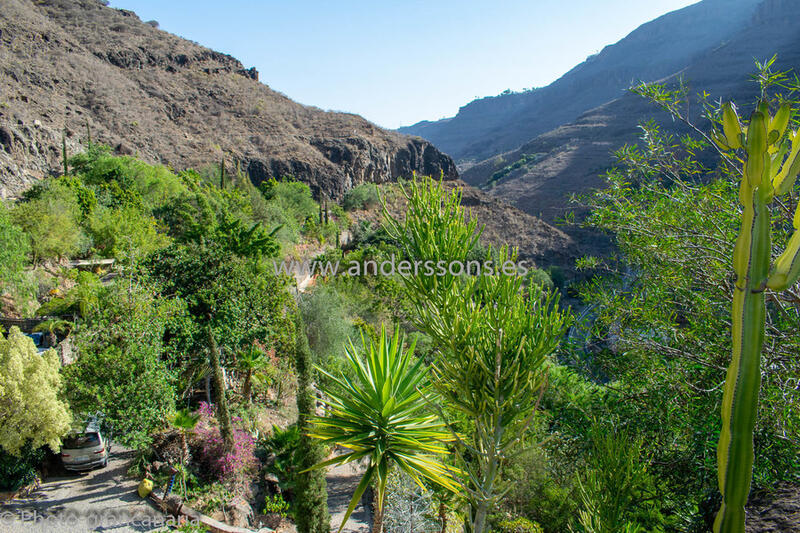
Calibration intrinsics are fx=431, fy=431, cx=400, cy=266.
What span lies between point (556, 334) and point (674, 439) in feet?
8.29

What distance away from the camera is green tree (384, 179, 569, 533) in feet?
8.86

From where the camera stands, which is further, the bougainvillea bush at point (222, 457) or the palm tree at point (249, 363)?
the palm tree at point (249, 363)

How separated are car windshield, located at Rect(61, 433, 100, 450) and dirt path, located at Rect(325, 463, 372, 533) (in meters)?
5.26

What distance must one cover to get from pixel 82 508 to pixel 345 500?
5833mm

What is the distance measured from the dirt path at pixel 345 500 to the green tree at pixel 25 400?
5.66 m

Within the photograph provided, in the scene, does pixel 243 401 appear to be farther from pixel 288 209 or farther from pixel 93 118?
pixel 93 118

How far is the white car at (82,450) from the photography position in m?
8.74

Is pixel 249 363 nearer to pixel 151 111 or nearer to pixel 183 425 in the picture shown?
pixel 183 425

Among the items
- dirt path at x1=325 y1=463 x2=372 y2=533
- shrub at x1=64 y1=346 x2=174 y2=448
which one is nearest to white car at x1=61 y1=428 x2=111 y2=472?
shrub at x1=64 y1=346 x2=174 y2=448

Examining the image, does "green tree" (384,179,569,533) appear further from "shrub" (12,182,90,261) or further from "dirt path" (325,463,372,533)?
"shrub" (12,182,90,261)

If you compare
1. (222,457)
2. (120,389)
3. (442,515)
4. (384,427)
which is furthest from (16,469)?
(384,427)

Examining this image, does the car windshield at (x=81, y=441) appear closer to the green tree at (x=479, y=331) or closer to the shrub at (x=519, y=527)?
the shrub at (x=519, y=527)

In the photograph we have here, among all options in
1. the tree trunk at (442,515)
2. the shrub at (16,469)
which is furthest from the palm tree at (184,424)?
the tree trunk at (442,515)

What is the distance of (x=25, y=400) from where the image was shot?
273 inches
